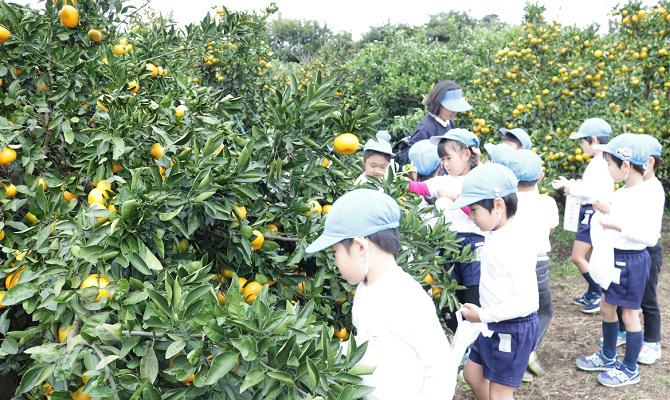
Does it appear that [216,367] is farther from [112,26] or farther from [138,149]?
[112,26]

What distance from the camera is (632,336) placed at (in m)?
3.54

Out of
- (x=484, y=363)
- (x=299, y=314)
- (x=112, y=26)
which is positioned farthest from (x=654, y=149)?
(x=112, y=26)

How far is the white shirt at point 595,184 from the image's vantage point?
4.21m

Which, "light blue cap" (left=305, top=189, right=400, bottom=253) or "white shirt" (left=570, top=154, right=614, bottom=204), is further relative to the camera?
"white shirt" (left=570, top=154, right=614, bottom=204)

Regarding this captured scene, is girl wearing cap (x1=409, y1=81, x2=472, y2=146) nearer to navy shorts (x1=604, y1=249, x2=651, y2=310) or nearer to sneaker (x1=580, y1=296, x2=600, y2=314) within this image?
navy shorts (x1=604, y1=249, x2=651, y2=310)

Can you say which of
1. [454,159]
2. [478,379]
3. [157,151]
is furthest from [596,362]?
[157,151]

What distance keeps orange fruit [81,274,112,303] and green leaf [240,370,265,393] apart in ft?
1.53

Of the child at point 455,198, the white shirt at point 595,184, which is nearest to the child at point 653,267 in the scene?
the white shirt at point 595,184

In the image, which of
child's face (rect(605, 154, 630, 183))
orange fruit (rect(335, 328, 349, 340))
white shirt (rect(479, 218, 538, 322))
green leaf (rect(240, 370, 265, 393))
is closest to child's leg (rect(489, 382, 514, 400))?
white shirt (rect(479, 218, 538, 322))

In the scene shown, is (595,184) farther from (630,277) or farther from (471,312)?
(471,312)

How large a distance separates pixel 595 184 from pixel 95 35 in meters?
3.50

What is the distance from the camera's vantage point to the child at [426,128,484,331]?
321 cm

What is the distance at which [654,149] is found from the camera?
352cm

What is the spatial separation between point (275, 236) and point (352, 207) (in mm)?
350
